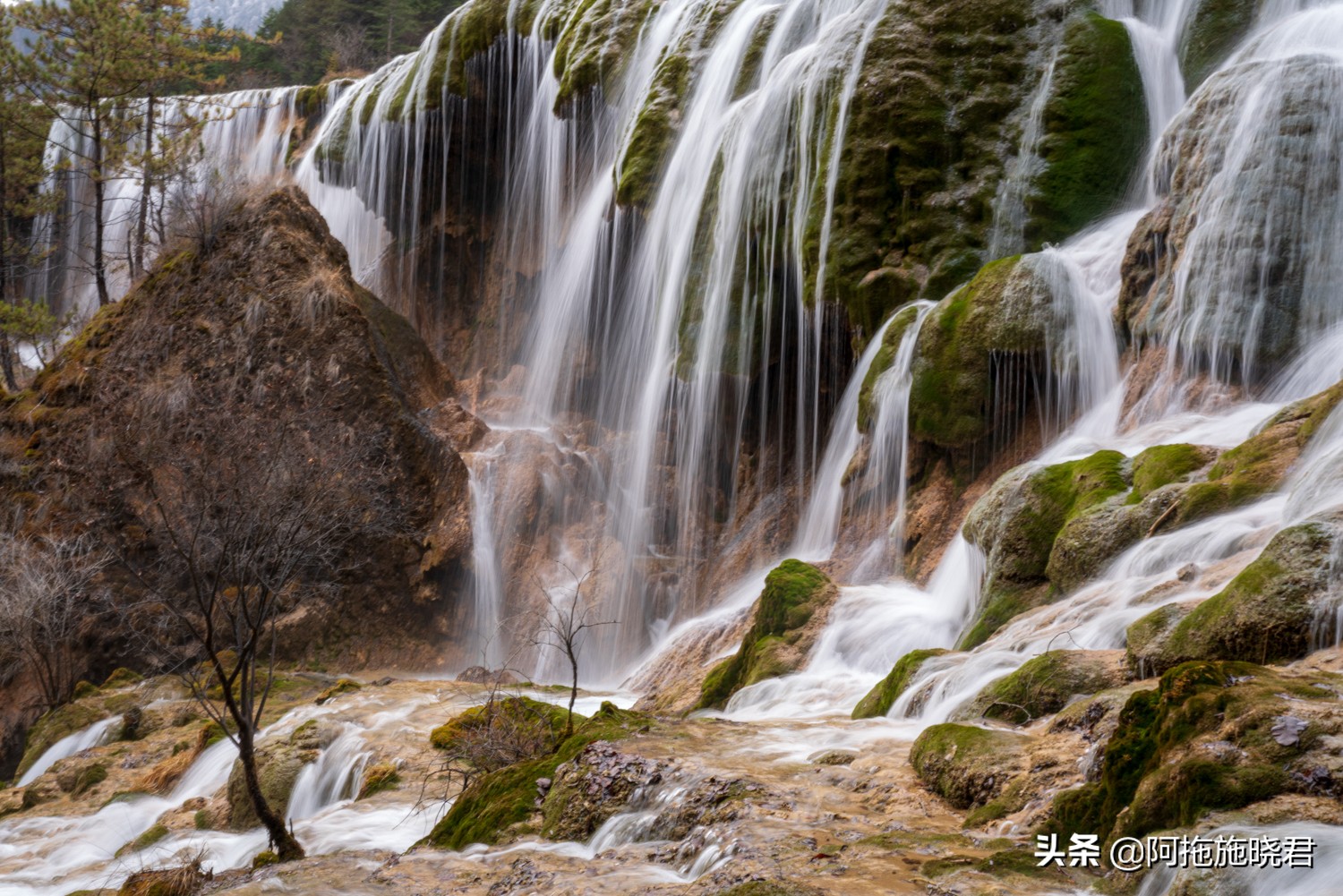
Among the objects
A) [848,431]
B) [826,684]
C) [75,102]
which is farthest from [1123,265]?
Result: [75,102]

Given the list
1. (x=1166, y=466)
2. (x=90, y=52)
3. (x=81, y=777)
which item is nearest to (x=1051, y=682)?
(x=1166, y=466)

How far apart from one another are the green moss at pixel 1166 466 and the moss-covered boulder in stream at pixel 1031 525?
0.18 meters

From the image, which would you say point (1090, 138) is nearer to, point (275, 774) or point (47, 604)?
point (275, 774)

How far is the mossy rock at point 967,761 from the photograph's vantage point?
5.86 m

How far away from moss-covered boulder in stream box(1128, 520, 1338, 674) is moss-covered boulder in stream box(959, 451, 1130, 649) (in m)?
3.36

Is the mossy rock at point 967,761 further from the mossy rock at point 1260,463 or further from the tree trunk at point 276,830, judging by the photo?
the tree trunk at point 276,830

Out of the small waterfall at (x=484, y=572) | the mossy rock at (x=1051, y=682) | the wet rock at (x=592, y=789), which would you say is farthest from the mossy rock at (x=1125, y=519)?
the small waterfall at (x=484, y=572)

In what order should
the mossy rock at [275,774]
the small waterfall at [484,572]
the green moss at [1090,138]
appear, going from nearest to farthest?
the mossy rock at [275,774], the green moss at [1090,138], the small waterfall at [484,572]

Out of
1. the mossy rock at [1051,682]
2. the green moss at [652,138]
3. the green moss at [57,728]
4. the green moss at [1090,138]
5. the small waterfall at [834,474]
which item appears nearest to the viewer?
the mossy rock at [1051,682]

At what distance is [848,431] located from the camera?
17.1 m

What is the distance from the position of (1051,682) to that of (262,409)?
58.2 ft

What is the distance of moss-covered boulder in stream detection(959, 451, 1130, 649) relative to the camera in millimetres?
10148

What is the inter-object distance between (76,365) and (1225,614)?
23.1 meters

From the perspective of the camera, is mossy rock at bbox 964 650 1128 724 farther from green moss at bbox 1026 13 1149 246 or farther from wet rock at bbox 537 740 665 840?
green moss at bbox 1026 13 1149 246
